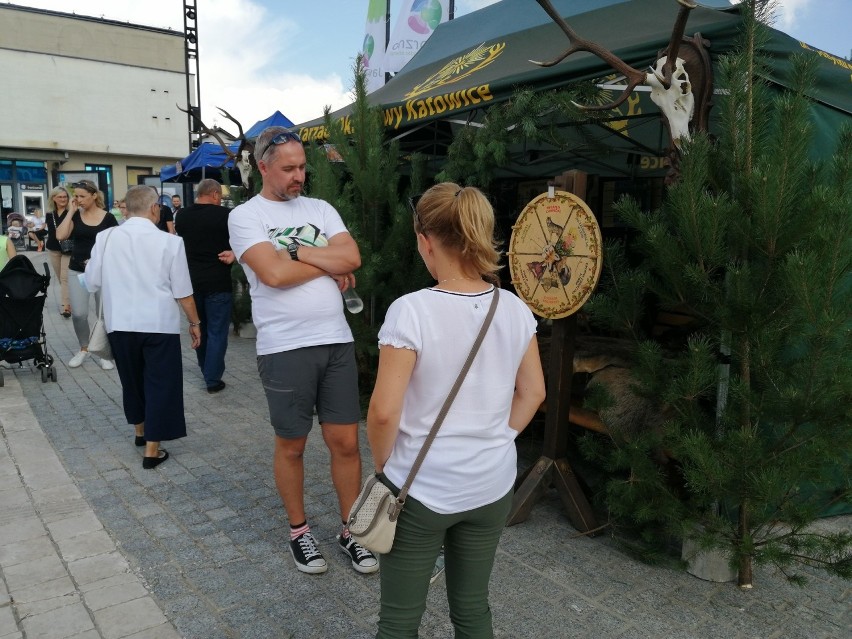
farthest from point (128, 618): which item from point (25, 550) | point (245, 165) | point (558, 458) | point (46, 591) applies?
point (245, 165)

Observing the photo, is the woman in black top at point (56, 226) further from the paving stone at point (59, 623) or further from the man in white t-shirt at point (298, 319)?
the paving stone at point (59, 623)

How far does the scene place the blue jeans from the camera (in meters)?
6.09

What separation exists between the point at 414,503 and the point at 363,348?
365 centimetres

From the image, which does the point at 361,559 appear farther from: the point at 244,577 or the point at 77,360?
the point at 77,360

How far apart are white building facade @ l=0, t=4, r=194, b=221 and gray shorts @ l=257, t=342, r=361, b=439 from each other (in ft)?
104

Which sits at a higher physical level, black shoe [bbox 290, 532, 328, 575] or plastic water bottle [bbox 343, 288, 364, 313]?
plastic water bottle [bbox 343, 288, 364, 313]

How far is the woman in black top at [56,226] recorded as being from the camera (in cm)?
841

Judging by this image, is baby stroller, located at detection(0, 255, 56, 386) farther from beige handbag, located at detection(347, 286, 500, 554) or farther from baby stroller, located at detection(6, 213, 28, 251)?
baby stroller, located at detection(6, 213, 28, 251)

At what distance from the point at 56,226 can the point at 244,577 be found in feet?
25.8

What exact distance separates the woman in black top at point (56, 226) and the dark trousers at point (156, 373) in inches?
163

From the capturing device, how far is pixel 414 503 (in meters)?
1.77

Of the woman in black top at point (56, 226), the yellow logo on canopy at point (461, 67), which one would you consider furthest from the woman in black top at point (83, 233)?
the yellow logo on canopy at point (461, 67)

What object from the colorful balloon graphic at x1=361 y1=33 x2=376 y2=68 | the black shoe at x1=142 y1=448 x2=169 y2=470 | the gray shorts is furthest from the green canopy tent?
the colorful balloon graphic at x1=361 y1=33 x2=376 y2=68

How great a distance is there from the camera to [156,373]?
14.1 ft
